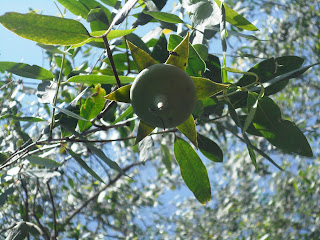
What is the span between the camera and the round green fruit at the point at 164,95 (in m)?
0.73

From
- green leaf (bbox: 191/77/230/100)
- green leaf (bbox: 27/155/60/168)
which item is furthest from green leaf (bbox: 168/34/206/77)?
green leaf (bbox: 27/155/60/168)

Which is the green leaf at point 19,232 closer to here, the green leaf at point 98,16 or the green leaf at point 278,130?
the green leaf at point 98,16

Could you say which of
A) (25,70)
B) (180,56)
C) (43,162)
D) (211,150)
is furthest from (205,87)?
(43,162)

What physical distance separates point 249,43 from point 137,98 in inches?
194

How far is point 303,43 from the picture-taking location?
509cm

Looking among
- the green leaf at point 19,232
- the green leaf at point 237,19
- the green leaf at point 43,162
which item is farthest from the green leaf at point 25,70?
the green leaf at point 19,232

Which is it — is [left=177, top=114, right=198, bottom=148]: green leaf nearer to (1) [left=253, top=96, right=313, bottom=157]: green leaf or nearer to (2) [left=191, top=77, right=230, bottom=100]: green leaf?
(2) [left=191, top=77, right=230, bottom=100]: green leaf

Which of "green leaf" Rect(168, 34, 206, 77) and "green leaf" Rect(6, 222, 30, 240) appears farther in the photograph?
"green leaf" Rect(6, 222, 30, 240)

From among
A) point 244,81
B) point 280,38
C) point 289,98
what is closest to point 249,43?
point 280,38

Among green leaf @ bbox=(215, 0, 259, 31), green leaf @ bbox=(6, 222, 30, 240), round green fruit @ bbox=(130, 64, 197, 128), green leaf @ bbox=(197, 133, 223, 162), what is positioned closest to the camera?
round green fruit @ bbox=(130, 64, 197, 128)

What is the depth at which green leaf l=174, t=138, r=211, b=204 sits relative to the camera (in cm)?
105

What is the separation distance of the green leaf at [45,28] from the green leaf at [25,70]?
23 centimetres

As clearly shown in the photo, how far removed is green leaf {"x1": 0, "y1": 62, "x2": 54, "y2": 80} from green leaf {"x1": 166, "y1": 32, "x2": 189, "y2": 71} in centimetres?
40

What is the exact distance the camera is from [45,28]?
0.78 meters
